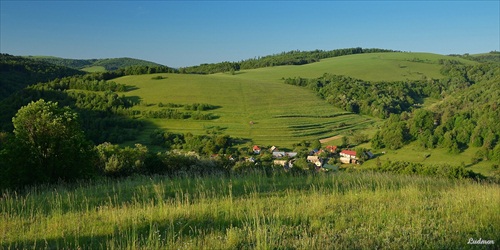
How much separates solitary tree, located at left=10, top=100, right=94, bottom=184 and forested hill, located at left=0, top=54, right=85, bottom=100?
8092 cm

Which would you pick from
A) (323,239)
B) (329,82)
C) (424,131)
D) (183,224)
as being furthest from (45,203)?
(329,82)

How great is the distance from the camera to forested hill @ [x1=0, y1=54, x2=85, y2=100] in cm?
8381

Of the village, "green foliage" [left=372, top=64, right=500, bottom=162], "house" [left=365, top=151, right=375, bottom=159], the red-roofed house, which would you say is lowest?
"house" [left=365, top=151, right=375, bottom=159]

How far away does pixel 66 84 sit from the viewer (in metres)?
85.1

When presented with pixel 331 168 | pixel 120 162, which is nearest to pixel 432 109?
pixel 331 168

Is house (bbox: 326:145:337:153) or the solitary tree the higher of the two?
the solitary tree

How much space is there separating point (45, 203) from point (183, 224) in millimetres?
4630

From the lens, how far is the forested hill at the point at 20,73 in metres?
83.8

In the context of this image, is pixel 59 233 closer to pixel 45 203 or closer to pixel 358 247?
pixel 45 203

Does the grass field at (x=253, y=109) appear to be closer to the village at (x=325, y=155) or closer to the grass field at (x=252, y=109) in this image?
the grass field at (x=252, y=109)

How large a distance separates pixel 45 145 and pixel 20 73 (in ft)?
328

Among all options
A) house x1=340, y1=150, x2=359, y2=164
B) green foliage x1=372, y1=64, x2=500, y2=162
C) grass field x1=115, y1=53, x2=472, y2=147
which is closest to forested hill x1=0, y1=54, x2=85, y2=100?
grass field x1=115, y1=53, x2=472, y2=147

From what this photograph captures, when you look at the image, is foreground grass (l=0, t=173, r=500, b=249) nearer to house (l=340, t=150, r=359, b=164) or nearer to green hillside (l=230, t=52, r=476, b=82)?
house (l=340, t=150, r=359, b=164)

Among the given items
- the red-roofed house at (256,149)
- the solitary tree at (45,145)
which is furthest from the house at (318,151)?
the solitary tree at (45,145)
